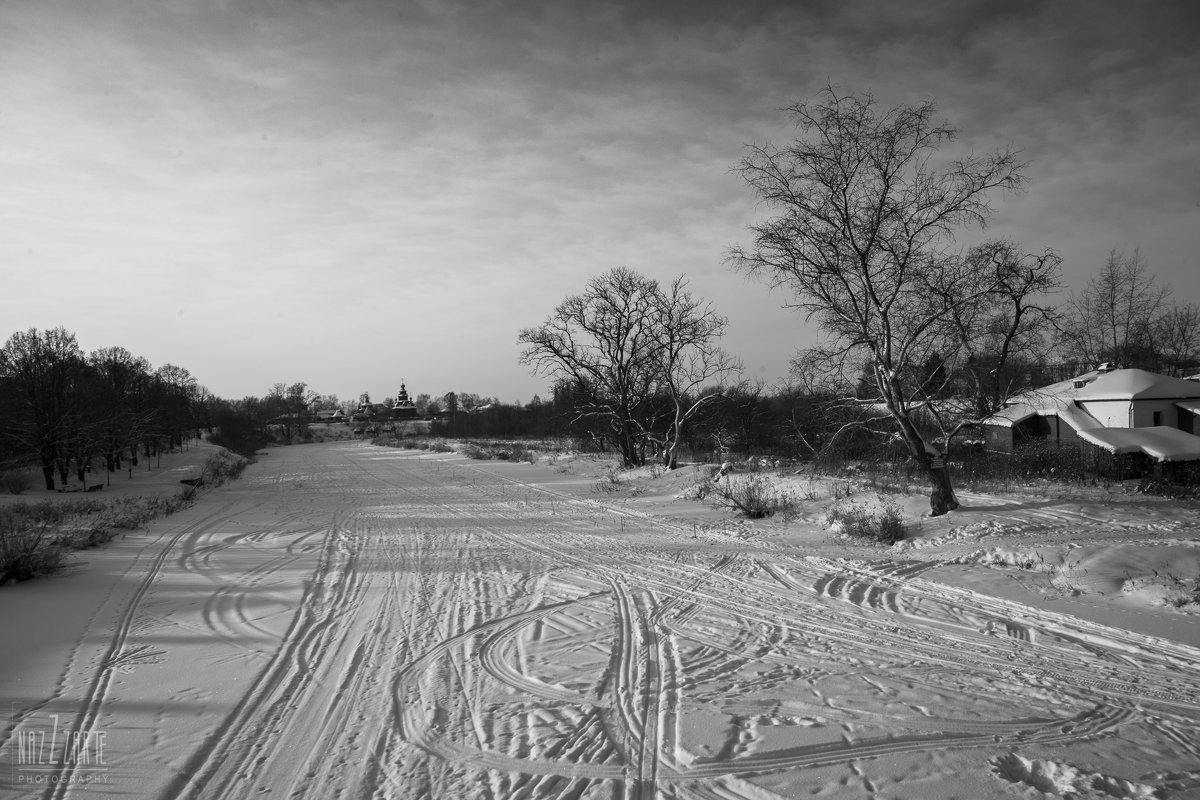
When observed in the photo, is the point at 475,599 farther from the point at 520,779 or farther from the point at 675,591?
the point at 520,779

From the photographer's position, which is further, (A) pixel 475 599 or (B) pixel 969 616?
(A) pixel 475 599

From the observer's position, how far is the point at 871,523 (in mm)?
11836

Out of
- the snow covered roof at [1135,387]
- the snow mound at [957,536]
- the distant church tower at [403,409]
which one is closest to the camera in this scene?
the snow mound at [957,536]

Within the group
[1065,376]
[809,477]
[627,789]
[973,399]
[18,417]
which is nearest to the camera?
[627,789]

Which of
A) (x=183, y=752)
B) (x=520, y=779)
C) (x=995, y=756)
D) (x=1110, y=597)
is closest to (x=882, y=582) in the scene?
(x=1110, y=597)

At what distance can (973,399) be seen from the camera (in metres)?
12.4

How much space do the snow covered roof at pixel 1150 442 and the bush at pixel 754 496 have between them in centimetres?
1328

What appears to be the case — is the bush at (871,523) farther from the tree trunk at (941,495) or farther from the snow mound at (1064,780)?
the snow mound at (1064,780)

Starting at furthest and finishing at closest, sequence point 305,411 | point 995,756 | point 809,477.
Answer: point 305,411, point 809,477, point 995,756

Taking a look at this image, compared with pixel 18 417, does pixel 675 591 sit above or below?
below

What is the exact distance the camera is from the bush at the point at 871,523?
1139 cm

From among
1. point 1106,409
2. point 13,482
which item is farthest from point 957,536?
point 13,482

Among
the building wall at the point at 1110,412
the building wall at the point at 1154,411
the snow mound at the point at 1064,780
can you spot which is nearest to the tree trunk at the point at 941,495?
the snow mound at the point at 1064,780

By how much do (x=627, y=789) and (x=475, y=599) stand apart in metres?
4.73
